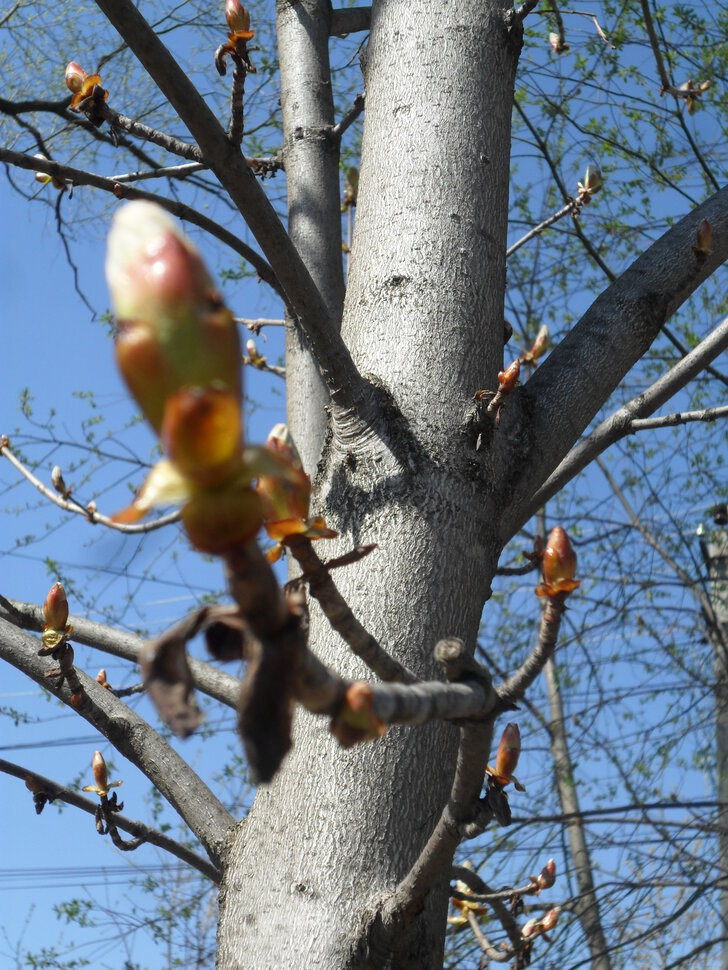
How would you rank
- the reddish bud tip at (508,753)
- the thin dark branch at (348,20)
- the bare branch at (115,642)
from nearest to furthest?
1. the reddish bud tip at (508,753)
2. the bare branch at (115,642)
3. the thin dark branch at (348,20)

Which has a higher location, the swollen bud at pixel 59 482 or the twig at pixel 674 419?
the swollen bud at pixel 59 482

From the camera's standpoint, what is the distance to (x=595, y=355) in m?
1.88

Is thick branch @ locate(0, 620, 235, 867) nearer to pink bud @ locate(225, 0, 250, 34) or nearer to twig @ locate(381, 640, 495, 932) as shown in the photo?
twig @ locate(381, 640, 495, 932)

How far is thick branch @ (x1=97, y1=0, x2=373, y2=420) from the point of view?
1.21m

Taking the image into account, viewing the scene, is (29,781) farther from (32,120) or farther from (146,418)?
(32,120)

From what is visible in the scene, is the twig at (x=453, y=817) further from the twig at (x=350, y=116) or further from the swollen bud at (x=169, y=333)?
the twig at (x=350, y=116)

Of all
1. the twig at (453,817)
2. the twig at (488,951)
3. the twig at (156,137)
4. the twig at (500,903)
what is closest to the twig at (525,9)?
the twig at (156,137)

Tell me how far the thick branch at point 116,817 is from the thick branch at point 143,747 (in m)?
0.16

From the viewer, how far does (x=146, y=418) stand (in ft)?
1.18

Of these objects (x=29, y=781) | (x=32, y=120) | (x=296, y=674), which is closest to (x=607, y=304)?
(x=29, y=781)

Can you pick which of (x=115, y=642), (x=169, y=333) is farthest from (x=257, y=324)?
(x=169, y=333)

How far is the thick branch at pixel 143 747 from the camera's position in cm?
171

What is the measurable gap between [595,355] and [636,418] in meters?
0.42

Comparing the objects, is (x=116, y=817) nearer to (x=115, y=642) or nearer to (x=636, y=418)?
(x=115, y=642)
